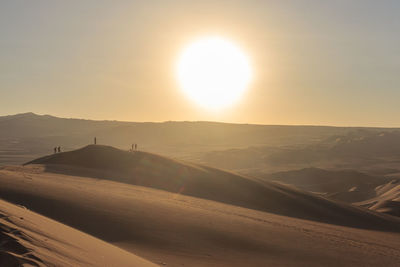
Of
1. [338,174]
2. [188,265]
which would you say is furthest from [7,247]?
[338,174]

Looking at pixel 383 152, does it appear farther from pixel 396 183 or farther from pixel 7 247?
pixel 7 247

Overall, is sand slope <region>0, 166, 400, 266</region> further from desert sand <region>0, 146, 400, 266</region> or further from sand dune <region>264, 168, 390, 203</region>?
sand dune <region>264, 168, 390, 203</region>

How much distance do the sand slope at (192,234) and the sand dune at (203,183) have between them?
26.3ft

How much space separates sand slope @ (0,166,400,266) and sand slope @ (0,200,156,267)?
245 cm

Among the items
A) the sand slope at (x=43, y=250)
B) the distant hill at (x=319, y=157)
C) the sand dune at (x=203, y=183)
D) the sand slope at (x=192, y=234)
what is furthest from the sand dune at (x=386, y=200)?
the distant hill at (x=319, y=157)

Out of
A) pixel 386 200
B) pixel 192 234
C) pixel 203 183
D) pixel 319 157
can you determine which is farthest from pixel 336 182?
pixel 192 234

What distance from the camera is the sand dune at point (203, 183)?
27627mm

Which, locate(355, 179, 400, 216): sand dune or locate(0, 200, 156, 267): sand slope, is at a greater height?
locate(0, 200, 156, 267): sand slope

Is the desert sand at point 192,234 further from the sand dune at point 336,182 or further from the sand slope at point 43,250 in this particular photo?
the sand dune at point 336,182

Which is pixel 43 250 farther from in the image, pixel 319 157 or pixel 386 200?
pixel 319 157

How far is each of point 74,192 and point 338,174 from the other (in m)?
59.5

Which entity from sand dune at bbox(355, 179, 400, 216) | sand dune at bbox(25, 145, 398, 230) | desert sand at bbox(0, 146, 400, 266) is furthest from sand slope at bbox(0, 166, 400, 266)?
sand dune at bbox(355, 179, 400, 216)

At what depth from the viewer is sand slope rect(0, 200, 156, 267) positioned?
245 inches

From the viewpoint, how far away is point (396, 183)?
55906mm
